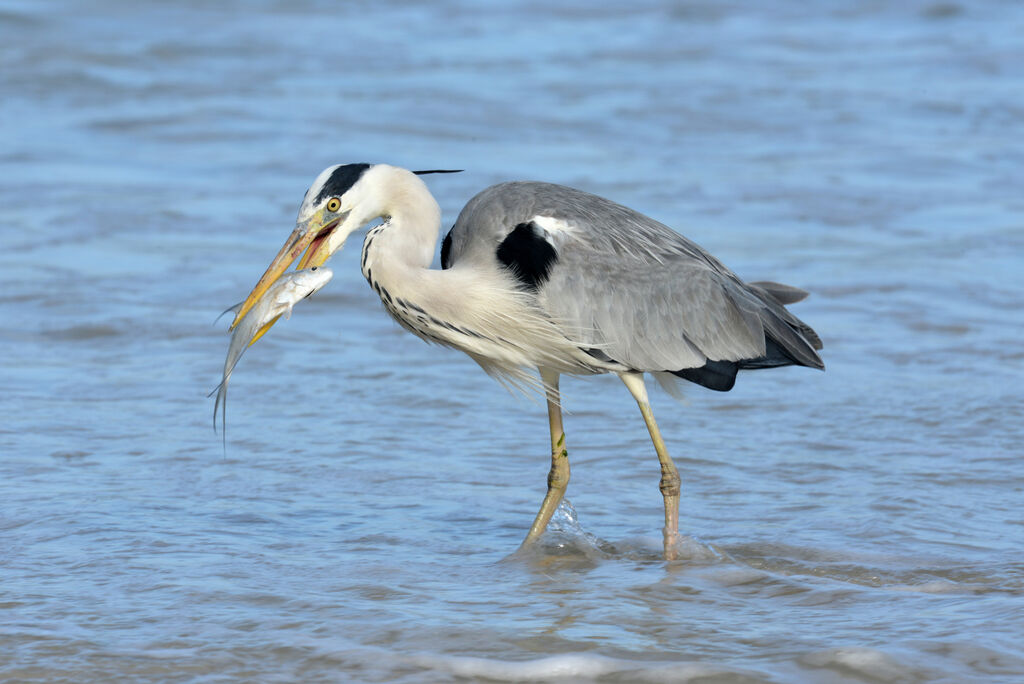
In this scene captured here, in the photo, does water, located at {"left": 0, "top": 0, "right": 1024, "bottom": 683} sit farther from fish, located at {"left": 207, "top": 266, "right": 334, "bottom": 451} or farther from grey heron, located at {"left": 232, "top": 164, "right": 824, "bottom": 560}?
fish, located at {"left": 207, "top": 266, "right": 334, "bottom": 451}

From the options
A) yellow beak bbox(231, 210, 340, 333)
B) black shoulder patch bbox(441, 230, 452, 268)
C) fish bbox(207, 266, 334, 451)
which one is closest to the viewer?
fish bbox(207, 266, 334, 451)

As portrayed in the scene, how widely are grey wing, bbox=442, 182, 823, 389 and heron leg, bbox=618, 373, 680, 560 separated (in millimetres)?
109

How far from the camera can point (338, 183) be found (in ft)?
18.0

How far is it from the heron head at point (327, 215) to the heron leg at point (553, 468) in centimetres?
110

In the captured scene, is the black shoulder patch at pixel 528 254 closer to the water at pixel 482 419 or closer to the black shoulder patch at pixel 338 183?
the black shoulder patch at pixel 338 183

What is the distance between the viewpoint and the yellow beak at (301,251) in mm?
5387

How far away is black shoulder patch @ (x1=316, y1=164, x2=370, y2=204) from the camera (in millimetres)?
5465

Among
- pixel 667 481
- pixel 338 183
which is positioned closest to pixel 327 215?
pixel 338 183

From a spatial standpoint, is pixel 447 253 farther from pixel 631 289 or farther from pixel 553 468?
pixel 553 468

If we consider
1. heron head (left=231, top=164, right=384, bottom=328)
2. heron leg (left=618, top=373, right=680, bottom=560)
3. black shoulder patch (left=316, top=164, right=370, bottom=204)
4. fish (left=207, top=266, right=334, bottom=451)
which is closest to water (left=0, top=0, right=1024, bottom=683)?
heron leg (left=618, top=373, right=680, bottom=560)

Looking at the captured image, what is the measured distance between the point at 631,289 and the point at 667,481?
29.1 inches

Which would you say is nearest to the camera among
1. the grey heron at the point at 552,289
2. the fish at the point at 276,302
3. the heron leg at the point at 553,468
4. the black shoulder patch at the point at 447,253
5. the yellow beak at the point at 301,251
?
the fish at the point at 276,302

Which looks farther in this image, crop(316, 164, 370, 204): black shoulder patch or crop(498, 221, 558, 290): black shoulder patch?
crop(498, 221, 558, 290): black shoulder patch

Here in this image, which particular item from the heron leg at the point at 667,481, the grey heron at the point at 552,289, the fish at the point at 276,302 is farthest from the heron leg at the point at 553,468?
the fish at the point at 276,302
